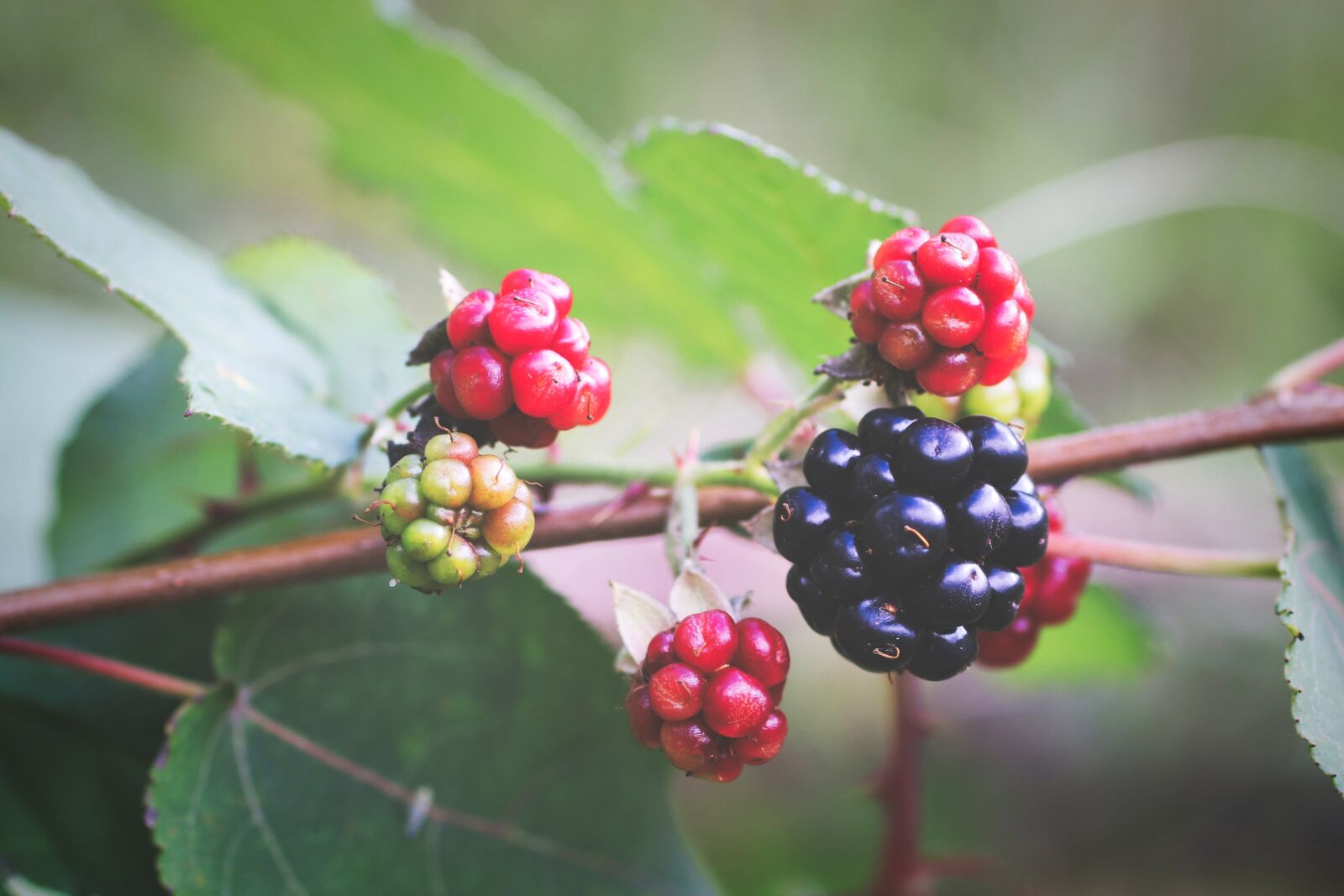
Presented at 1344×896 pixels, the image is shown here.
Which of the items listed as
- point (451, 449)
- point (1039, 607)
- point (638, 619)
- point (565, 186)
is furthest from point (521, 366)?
point (565, 186)

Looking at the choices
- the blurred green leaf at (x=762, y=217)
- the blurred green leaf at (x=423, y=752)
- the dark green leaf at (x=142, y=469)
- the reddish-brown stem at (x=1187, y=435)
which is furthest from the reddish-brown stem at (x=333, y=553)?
the dark green leaf at (x=142, y=469)

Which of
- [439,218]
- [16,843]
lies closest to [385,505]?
[16,843]

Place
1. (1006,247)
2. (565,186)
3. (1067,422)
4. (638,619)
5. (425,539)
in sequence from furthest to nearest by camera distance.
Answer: (1006,247) < (565,186) < (1067,422) < (638,619) < (425,539)

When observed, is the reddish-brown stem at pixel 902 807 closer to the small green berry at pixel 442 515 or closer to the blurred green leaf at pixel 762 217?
the blurred green leaf at pixel 762 217

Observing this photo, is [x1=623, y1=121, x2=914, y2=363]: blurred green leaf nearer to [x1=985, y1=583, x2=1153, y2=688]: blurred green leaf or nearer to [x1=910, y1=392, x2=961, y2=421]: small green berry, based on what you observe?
[x1=910, y1=392, x2=961, y2=421]: small green berry

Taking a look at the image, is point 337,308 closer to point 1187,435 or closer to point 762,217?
point 762,217
